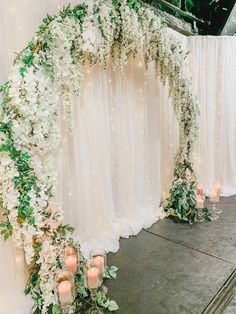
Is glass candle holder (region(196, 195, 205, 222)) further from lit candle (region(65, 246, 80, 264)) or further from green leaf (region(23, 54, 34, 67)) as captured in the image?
green leaf (region(23, 54, 34, 67))

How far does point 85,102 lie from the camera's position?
3.20 metres

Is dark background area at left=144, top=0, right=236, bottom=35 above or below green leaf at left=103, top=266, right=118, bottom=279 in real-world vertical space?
above

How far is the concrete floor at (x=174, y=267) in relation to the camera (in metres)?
2.59

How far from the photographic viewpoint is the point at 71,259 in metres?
2.57

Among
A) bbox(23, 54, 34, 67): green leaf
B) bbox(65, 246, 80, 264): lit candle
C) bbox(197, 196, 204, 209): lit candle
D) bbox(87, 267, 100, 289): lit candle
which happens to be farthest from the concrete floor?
bbox(23, 54, 34, 67): green leaf

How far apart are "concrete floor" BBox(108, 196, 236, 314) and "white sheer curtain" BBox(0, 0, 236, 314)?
0.31 meters

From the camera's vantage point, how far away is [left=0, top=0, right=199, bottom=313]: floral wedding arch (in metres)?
2.06

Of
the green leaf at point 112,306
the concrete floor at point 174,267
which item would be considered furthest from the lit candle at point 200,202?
the green leaf at point 112,306

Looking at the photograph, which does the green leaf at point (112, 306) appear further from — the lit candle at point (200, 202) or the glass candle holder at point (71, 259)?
the lit candle at point (200, 202)

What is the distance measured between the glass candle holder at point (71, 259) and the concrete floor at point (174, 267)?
1.42ft

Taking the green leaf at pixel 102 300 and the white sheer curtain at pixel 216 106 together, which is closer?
the green leaf at pixel 102 300

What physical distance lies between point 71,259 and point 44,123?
120 centimetres

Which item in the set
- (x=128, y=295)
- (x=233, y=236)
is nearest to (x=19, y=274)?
(x=128, y=295)

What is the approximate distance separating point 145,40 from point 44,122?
1754 millimetres
